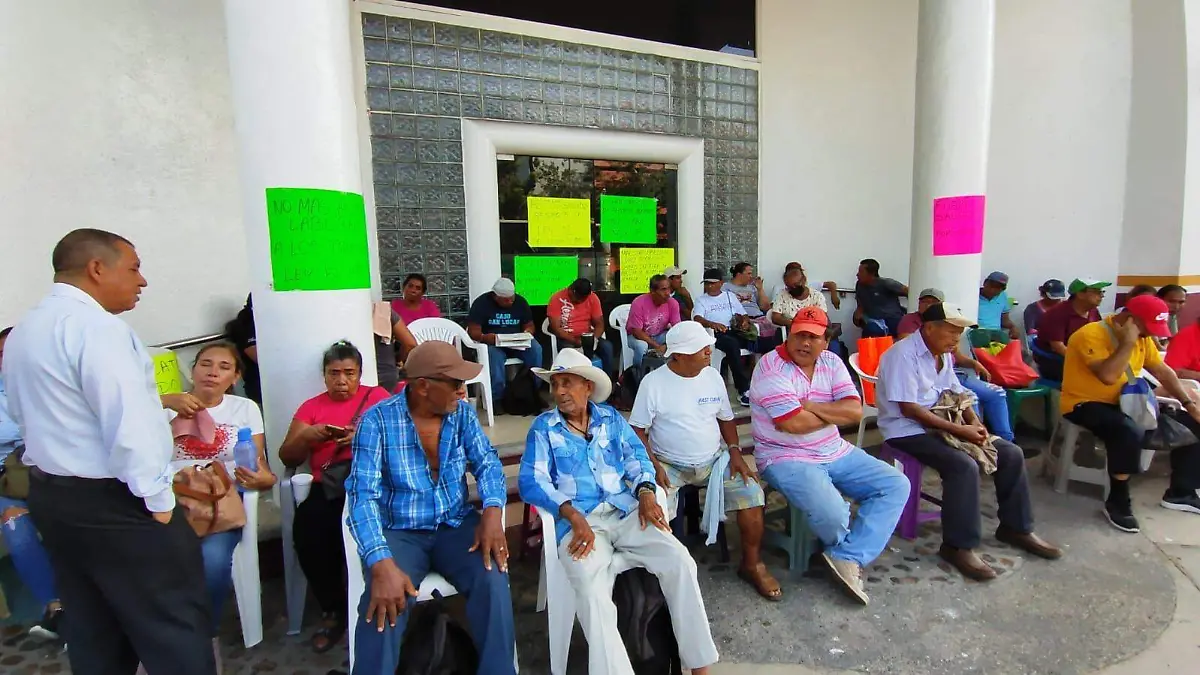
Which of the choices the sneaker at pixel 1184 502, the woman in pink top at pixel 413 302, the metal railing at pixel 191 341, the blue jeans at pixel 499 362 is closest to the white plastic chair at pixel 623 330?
the blue jeans at pixel 499 362

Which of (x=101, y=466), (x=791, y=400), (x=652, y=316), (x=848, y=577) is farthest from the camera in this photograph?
(x=652, y=316)

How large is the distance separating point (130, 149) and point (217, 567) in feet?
9.69

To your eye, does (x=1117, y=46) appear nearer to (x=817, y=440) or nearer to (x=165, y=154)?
(x=817, y=440)

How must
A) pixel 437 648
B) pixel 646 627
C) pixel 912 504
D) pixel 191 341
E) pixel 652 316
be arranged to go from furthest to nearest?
pixel 652 316, pixel 191 341, pixel 912 504, pixel 646 627, pixel 437 648

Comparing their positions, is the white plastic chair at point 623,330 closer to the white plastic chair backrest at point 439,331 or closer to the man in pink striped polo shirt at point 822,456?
the white plastic chair backrest at point 439,331

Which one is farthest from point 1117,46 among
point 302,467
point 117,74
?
point 117,74

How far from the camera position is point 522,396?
5070mm

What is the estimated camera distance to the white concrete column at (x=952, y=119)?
4.64 meters

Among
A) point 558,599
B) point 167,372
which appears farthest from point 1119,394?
point 167,372

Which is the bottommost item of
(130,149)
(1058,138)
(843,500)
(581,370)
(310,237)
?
(843,500)

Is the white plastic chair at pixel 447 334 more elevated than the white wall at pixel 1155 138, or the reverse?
the white wall at pixel 1155 138

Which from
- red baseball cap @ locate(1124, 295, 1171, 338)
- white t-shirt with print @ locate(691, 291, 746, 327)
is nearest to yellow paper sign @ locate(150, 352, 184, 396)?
white t-shirt with print @ locate(691, 291, 746, 327)

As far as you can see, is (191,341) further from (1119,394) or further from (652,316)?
(1119,394)

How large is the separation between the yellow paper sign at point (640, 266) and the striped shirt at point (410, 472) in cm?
409
